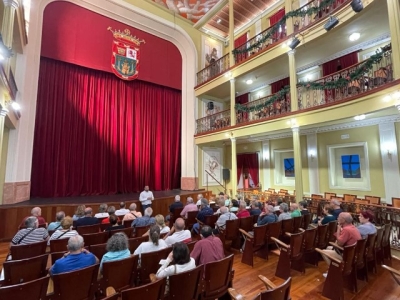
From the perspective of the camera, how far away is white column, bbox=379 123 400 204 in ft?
22.7

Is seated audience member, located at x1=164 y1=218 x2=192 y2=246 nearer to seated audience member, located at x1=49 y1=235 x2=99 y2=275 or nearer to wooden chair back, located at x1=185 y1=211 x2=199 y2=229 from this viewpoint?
seated audience member, located at x1=49 y1=235 x2=99 y2=275

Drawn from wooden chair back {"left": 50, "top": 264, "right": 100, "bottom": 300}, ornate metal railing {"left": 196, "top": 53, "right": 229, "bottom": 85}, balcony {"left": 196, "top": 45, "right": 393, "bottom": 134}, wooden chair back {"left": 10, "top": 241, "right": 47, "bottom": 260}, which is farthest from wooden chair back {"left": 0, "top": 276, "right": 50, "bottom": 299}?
ornate metal railing {"left": 196, "top": 53, "right": 229, "bottom": 85}

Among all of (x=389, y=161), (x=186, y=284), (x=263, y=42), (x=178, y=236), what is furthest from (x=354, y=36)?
(x=186, y=284)

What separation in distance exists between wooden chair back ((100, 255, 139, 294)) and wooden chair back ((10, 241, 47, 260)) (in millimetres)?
1348

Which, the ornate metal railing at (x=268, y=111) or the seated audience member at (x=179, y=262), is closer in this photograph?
the seated audience member at (x=179, y=262)

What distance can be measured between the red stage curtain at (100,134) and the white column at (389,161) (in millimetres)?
8420

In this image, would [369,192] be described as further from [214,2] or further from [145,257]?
[214,2]

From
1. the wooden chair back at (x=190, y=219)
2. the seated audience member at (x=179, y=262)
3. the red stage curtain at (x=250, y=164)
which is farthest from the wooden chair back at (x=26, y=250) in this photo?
the red stage curtain at (x=250, y=164)

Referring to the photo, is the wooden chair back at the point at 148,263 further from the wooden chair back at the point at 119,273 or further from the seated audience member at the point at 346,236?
the seated audience member at the point at 346,236

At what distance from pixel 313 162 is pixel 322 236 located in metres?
5.75

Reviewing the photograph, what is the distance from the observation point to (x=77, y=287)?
2.16 metres

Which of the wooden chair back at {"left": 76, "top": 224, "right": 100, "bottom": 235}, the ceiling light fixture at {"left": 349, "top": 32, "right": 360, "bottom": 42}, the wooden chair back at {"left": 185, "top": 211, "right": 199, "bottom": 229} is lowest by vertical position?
the wooden chair back at {"left": 185, "top": 211, "right": 199, "bottom": 229}

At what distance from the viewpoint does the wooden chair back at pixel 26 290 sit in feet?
5.59

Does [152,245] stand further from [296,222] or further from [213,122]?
[213,122]
